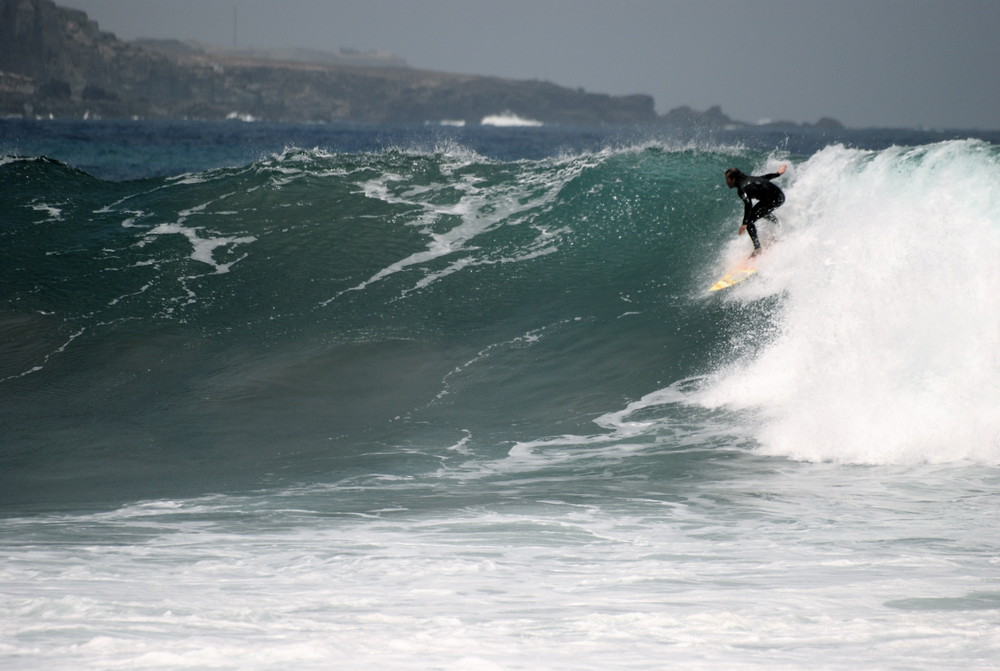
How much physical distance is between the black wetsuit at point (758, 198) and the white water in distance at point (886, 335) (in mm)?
418

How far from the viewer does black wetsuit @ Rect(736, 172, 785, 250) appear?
12.1 metres

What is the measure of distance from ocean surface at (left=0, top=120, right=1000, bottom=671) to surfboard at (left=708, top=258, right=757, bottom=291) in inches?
15.6

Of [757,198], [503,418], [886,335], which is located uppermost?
[757,198]

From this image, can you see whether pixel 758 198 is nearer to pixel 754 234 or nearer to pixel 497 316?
pixel 754 234

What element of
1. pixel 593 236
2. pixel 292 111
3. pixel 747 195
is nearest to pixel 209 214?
pixel 593 236

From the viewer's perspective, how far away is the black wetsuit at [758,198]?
12.1 meters

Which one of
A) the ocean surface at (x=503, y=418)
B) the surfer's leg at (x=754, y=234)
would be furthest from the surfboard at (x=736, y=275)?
the ocean surface at (x=503, y=418)

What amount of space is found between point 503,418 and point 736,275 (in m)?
4.62

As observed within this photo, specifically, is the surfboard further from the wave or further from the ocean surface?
the ocean surface

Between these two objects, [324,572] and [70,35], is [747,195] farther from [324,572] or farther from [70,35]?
[70,35]

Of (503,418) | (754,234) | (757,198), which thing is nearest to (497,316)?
(503,418)

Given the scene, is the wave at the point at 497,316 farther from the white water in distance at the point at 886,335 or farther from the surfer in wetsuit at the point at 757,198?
the surfer in wetsuit at the point at 757,198

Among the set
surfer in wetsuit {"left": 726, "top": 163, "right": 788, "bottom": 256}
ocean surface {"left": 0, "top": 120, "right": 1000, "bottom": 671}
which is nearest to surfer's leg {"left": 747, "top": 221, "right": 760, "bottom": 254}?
surfer in wetsuit {"left": 726, "top": 163, "right": 788, "bottom": 256}

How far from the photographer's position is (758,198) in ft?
40.0
